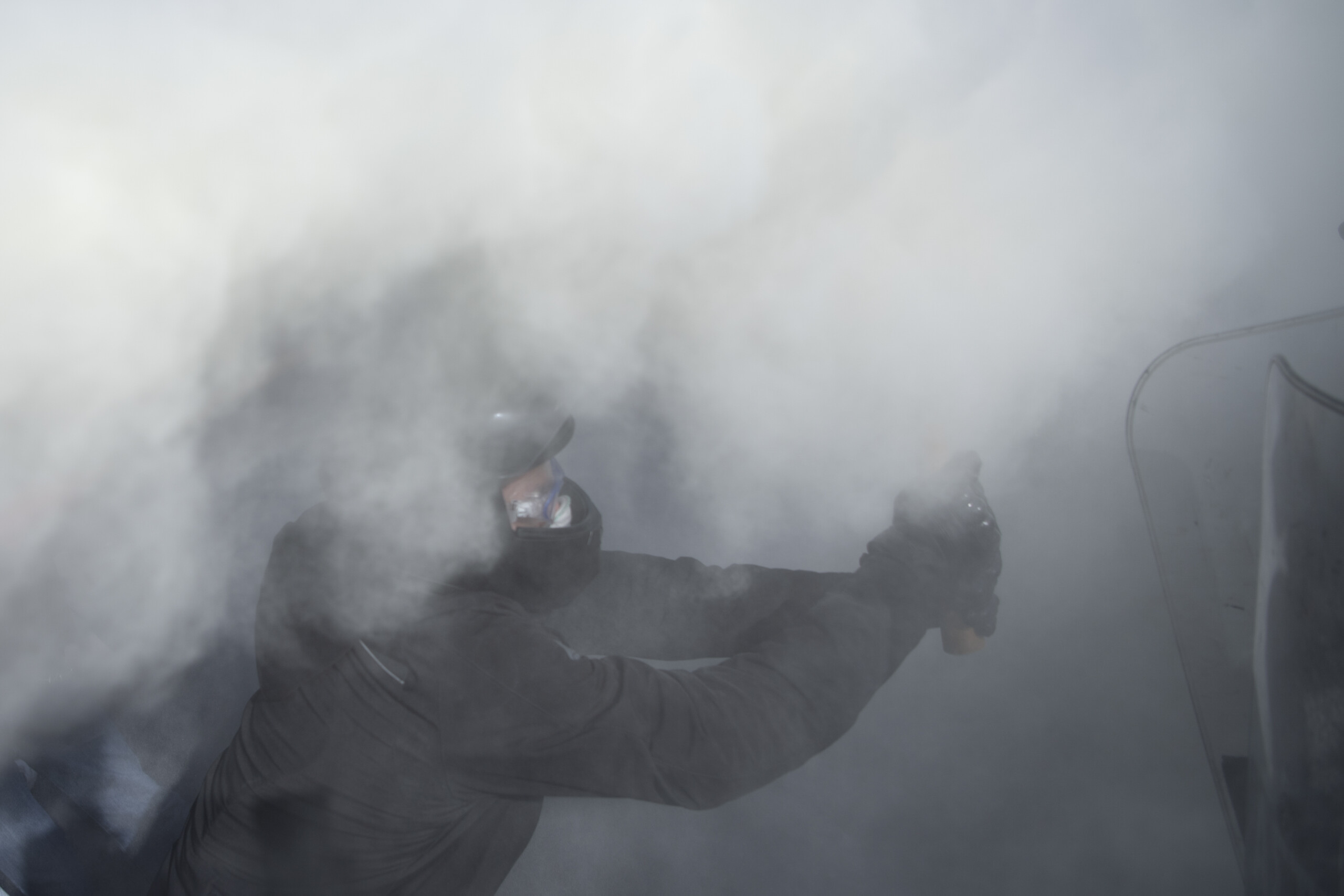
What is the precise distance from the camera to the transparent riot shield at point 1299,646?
0.57 meters

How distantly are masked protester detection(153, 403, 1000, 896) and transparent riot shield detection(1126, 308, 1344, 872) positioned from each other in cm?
19

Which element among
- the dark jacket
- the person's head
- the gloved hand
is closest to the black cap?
the person's head

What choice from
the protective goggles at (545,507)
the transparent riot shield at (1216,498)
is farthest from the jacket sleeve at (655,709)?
the transparent riot shield at (1216,498)

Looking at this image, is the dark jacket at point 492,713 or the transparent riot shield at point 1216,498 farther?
the dark jacket at point 492,713

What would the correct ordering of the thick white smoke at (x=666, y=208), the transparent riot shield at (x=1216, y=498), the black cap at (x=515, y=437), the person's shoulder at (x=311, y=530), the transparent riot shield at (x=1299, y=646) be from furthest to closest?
the person's shoulder at (x=311, y=530) < the black cap at (x=515, y=437) < the thick white smoke at (x=666, y=208) < the transparent riot shield at (x=1216, y=498) < the transparent riot shield at (x=1299, y=646)

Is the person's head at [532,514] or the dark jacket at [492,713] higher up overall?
the person's head at [532,514]

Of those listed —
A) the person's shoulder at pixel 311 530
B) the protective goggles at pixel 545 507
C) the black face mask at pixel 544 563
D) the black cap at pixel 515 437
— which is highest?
the black cap at pixel 515 437

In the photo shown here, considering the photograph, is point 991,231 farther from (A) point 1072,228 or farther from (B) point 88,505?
(B) point 88,505

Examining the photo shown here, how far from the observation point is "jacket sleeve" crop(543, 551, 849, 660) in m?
0.99

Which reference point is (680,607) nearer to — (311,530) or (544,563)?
(544,563)

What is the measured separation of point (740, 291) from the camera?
96cm

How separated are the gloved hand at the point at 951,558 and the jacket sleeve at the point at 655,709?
0.10 ft

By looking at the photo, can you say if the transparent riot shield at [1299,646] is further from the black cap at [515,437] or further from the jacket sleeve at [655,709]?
the black cap at [515,437]

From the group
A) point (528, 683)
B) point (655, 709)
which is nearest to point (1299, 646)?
point (655, 709)
